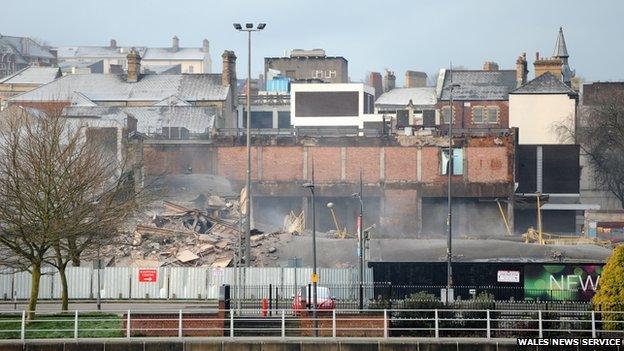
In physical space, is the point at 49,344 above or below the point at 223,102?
below

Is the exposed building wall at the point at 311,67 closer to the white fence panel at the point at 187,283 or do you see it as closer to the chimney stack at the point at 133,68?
the chimney stack at the point at 133,68

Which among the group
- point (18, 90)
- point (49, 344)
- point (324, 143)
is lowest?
point (49, 344)

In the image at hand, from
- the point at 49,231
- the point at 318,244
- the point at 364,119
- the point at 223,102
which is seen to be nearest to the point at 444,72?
the point at 364,119

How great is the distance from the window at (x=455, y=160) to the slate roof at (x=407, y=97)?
145 ft

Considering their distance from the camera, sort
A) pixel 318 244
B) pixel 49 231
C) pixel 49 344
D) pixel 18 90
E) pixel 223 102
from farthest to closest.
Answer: pixel 18 90, pixel 223 102, pixel 318 244, pixel 49 231, pixel 49 344

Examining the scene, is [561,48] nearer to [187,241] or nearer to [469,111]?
[469,111]

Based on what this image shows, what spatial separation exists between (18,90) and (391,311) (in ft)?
366

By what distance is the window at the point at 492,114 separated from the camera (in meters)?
125

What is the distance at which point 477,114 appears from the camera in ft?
413

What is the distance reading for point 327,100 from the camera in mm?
122875

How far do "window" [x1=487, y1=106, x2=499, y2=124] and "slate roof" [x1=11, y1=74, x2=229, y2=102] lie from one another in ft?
90.7

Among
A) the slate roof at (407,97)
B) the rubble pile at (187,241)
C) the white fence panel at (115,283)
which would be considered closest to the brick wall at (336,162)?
the rubble pile at (187,241)

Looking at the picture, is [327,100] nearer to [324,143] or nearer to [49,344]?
[324,143]

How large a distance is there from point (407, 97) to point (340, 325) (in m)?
110
